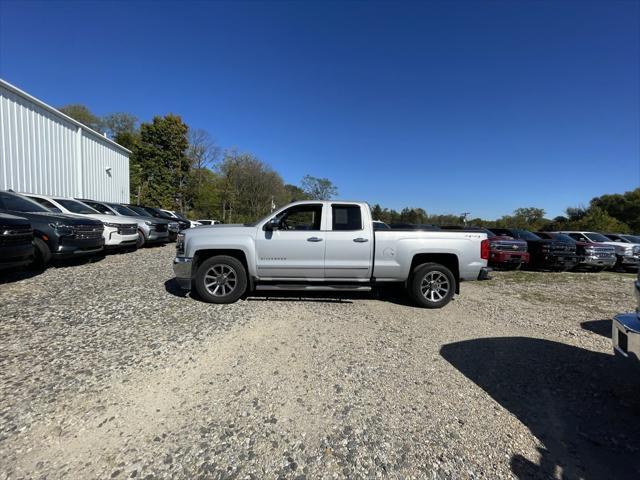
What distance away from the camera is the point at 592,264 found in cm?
1219

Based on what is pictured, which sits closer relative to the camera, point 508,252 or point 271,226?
point 271,226

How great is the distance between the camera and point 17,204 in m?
7.43

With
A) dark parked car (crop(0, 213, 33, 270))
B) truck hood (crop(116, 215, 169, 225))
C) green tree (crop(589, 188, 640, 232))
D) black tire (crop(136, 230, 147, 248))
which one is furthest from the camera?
green tree (crop(589, 188, 640, 232))

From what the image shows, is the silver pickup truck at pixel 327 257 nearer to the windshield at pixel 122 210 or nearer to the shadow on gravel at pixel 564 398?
the shadow on gravel at pixel 564 398

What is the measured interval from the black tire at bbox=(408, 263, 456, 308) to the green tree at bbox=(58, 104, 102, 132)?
53.1m

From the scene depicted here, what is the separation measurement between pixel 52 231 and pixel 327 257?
6.26 metres

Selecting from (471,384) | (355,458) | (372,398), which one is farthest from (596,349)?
(355,458)

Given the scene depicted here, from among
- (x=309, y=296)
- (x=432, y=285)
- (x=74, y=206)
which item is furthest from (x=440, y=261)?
(x=74, y=206)

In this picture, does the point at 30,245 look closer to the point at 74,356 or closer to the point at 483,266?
the point at 74,356

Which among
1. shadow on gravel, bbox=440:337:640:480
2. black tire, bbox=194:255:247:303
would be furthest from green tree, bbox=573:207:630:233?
black tire, bbox=194:255:247:303

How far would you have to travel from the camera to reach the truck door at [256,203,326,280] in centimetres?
560

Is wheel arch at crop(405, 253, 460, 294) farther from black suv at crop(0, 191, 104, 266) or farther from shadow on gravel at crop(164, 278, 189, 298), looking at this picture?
black suv at crop(0, 191, 104, 266)

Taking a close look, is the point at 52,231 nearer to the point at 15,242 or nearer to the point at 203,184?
the point at 15,242

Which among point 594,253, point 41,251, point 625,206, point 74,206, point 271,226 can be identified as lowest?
point 594,253
